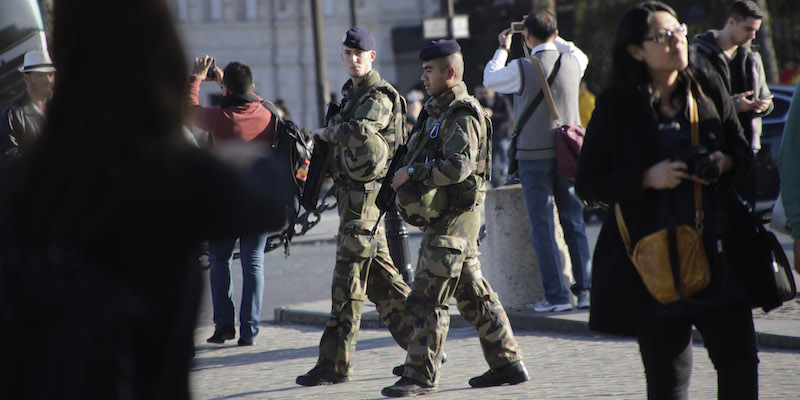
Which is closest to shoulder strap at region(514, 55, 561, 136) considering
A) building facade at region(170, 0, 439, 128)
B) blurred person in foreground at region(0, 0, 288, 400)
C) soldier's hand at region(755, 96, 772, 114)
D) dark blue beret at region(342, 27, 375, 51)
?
soldier's hand at region(755, 96, 772, 114)

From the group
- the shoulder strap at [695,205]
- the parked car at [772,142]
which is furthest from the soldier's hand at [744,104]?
the parked car at [772,142]

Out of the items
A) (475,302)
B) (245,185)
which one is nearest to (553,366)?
(475,302)

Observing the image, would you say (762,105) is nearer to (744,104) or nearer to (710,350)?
(744,104)

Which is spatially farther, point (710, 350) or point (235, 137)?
point (235, 137)

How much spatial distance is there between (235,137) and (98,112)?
16.6 ft

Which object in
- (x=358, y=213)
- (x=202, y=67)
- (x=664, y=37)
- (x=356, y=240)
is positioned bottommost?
(x=356, y=240)

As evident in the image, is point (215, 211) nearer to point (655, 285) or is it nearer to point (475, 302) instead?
point (655, 285)

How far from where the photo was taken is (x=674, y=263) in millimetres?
3297

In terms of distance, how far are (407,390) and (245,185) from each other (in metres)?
3.55

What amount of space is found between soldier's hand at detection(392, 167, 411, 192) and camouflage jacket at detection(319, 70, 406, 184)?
1.56 ft

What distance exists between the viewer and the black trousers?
11.0 feet

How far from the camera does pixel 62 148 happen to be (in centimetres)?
179

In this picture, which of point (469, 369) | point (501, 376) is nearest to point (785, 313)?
point (469, 369)

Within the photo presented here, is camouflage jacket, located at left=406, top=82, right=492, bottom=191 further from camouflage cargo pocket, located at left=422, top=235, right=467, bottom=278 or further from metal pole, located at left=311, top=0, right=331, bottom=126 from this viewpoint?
metal pole, located at left=311, top=0, right=331, bottom=126
